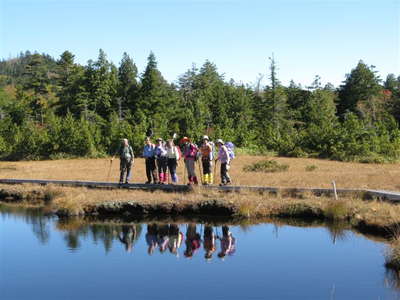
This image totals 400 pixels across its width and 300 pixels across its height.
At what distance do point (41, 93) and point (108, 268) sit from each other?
6177cm

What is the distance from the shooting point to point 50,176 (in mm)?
24516

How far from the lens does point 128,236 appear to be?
13773mm

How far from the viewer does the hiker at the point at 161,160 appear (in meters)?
17.6

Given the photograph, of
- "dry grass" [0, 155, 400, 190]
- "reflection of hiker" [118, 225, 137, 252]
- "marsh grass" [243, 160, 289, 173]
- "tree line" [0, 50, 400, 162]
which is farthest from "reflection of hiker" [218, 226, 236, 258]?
"tree line" [0, 50, 400, 162]

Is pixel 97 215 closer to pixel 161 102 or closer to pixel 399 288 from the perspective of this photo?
pixel 399 288

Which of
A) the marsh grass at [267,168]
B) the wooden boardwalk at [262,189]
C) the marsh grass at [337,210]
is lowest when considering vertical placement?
the marsh grass at [337,210]

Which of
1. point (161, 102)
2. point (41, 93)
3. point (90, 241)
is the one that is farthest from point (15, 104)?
point (90, 241)

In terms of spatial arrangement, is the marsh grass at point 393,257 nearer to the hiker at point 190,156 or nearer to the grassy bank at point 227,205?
the grassy bank at point 227,205

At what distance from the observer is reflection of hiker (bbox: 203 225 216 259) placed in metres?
12.0

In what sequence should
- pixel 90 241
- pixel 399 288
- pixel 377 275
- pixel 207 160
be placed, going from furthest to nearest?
pixel 207 160, pixel 90 241, pixel 377 275, pixel 399 288

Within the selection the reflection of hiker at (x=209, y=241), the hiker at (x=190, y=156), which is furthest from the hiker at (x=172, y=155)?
the reflection of hiker at (x=209, y=241)

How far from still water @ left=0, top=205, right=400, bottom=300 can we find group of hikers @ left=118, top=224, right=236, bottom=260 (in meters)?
0.03

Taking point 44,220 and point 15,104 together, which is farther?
point 15,104

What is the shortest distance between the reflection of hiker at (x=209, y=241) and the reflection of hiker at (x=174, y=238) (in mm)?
676
